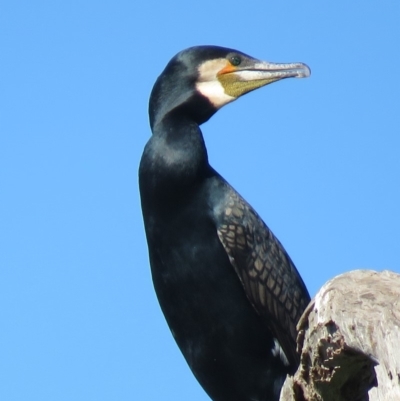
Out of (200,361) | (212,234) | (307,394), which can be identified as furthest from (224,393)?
(307,394)

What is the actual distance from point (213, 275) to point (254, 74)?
1513 mm

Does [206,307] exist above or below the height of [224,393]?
above

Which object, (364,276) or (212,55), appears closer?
(364,276)

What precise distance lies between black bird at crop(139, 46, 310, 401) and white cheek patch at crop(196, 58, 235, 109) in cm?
32

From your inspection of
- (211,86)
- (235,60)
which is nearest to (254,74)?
(235,60)

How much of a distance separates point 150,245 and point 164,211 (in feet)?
0.79

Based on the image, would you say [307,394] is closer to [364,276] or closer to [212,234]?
[364,276]

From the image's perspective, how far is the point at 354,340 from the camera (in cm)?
380

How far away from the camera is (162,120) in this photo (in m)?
7.26

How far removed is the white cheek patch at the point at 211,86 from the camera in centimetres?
742

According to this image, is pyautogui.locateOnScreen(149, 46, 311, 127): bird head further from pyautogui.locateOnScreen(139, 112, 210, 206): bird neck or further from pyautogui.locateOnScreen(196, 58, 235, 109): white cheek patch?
pyautogui.locateOnScreen(139, 112, 210, 206): bird neck

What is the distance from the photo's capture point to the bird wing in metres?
6.93

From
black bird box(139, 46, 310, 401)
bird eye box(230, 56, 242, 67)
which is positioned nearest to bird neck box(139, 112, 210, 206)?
black bird box(139, 46, 310, 401)

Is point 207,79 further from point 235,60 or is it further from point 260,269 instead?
point 260,269
